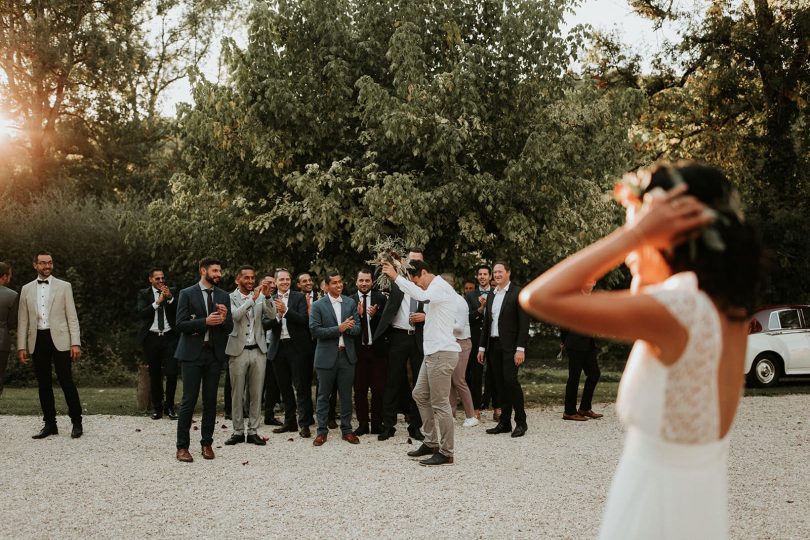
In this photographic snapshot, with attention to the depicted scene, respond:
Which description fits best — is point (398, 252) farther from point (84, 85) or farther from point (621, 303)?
point (84, 85)

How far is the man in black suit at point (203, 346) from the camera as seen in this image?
942 centimetres

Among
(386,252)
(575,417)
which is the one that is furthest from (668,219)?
(575,417)

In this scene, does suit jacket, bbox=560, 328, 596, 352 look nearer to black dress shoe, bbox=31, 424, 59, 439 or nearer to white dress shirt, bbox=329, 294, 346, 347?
white dress shirt, bbox=329, 294, 346, 347

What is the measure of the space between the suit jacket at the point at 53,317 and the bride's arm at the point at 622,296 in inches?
372

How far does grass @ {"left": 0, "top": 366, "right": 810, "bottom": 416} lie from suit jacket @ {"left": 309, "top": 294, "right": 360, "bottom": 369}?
431 cm

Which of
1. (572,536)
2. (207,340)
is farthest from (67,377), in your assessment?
(572,536)

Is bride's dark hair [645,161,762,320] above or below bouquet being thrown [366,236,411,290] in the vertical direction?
below

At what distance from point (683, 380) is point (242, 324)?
8561 millimetres

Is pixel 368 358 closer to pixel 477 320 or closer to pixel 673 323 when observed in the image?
pixel 477 320

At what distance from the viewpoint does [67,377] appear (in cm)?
1077

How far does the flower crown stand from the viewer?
221cm

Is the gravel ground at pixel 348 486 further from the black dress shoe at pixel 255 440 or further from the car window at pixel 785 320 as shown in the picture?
the car window at pixel 785 320

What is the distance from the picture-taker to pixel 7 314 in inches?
417

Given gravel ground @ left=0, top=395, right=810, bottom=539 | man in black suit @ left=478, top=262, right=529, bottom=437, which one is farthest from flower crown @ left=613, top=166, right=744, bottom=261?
man in black suit @ left=478, top=262, right=529, bottom=437
